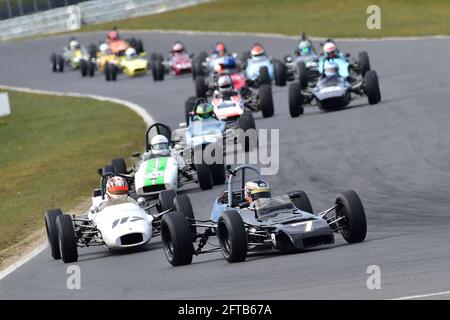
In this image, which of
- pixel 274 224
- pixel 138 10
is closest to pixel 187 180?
pixel 274 224

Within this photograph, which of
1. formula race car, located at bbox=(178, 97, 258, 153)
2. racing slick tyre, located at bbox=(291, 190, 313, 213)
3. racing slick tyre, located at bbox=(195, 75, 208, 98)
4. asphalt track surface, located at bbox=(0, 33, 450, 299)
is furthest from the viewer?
racing slick tyre, located at bbox=(195, 75, 208, 98)

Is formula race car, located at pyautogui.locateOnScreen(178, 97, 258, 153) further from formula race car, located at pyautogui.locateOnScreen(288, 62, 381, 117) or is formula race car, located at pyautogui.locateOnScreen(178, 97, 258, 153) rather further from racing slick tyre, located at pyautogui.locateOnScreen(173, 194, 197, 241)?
racing slick tyre, located at pyautogui.locateOnScreen(173, 194, 197, 241)

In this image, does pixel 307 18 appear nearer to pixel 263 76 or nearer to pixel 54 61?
pixel 54 61

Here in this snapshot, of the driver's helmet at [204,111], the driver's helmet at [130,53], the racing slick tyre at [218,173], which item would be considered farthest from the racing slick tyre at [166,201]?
the driver's helmet at [130,53]

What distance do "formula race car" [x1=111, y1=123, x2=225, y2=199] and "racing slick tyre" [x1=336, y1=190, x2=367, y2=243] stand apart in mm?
7359

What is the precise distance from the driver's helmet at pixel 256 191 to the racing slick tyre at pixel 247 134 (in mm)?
10723

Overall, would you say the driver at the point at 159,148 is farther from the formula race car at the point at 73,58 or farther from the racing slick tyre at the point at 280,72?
the formula race car at the point at 73,58

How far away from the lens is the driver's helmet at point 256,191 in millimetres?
17234

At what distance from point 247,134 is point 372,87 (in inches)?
217

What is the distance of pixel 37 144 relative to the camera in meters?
36.8

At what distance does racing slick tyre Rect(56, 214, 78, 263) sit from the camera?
17922 millimetres

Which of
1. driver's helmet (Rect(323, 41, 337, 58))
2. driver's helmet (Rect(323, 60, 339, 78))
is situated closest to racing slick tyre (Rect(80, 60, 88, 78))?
driver's helmet (Rect(323, 41, 337, 58))
